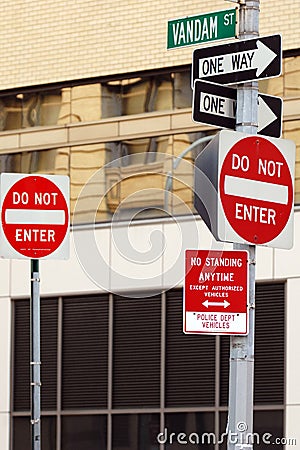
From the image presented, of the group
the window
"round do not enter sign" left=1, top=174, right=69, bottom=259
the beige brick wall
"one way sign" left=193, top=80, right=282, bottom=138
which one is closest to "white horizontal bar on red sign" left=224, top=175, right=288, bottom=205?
"one way sign" left=193, top=80, right=282, bottom=138

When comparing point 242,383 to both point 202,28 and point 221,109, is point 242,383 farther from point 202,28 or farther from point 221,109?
point 202,28

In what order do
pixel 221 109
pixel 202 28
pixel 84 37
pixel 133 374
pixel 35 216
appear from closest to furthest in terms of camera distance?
pixel 221 109 < pixel 202 28 < pixel 35 216 < pixel 133 374 < pixel 84 37

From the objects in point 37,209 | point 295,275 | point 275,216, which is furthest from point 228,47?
point 295,275

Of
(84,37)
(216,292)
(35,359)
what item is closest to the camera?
(216,292)

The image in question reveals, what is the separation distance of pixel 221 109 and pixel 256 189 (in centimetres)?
72

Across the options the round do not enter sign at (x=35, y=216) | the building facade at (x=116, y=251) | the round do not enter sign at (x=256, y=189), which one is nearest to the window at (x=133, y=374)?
the building facade at (x=116, y=251)

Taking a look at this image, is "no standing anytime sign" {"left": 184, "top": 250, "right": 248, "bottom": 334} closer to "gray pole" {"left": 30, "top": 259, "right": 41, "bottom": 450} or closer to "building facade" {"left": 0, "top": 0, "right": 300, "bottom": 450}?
"gray pole" {"left": 30, "top": 259, "right": 41, "bottom": 450}

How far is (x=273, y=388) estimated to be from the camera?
17438 millimetres

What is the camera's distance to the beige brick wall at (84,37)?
18.8 meters

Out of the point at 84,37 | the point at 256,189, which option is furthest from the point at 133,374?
the point at 256,189

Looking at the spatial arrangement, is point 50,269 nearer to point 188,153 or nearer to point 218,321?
point 188,153

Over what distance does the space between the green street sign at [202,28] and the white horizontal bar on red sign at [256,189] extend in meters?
1.21

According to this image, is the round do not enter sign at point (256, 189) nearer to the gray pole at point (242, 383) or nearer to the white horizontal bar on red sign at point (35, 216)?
the gray pole at point (242, 383)

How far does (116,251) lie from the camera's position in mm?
17094
